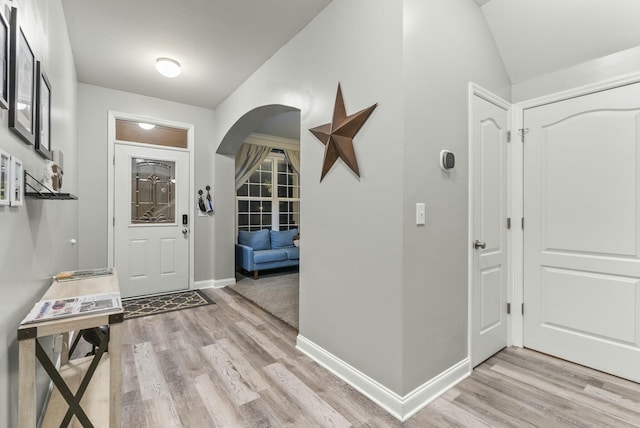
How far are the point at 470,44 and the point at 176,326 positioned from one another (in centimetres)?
358

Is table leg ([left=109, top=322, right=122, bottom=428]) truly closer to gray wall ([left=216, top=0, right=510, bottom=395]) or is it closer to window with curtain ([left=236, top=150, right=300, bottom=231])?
gray wall ([left=216, top=0, right=510, bottom=395])

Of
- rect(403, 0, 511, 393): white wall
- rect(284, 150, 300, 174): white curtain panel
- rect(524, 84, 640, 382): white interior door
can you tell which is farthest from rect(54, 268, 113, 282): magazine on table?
rect(284, 150, 300, 174): white curtain panel

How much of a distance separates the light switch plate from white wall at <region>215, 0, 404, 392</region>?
0.14m

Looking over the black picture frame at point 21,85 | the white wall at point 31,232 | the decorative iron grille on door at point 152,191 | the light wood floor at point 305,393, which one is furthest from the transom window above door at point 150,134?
the black picture frame at point 21,85

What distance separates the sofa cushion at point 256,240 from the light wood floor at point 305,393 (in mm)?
2684

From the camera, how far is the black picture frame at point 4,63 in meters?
1.04

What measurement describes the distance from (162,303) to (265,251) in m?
1.79

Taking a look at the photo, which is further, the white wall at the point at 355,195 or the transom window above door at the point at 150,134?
the transom window above door at the point at 150,134

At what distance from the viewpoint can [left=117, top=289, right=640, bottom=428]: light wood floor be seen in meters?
1.71

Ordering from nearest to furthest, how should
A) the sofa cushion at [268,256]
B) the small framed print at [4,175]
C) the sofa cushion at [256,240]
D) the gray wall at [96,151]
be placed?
the small framed print at [4,175]
the gray wall at [96,151]
the sofa cushion at [268,256]
the sofa cushion at [256,240]

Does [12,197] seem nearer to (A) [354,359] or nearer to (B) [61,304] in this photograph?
(B) [61,304]

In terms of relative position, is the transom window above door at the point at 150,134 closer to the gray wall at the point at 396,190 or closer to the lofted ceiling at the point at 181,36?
the lofted ceiling at the point at 181,36

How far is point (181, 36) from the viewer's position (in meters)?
2.72

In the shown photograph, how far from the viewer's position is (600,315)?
2201mm
